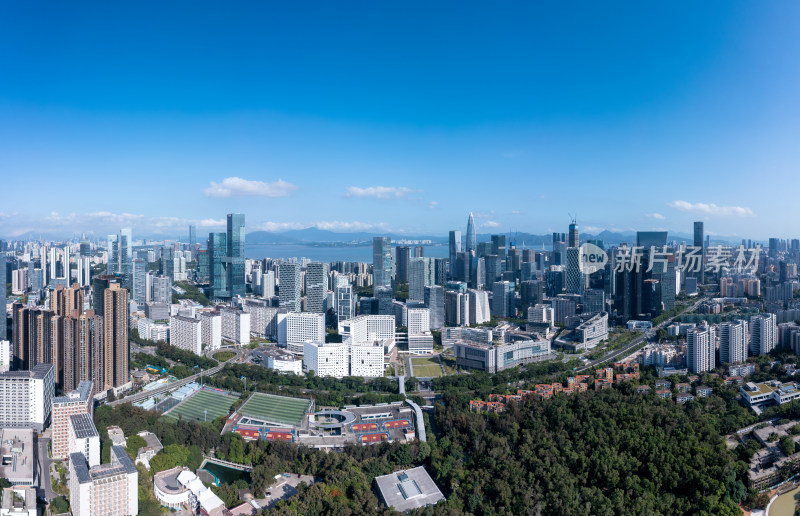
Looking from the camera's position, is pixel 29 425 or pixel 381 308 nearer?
pixel 29 425

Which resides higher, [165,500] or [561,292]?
[561,292]

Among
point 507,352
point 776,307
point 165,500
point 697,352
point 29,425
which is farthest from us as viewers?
point 776,307

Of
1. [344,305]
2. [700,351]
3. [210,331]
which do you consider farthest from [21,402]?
[700,351]

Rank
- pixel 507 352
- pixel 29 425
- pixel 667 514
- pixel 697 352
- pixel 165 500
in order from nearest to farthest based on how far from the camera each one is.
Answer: pixel 667 514 < pixel 165 500 < pixel 29 425 < pixel 697 352 < pixel 507 352

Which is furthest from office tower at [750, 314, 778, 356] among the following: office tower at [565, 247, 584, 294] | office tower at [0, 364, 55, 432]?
office tower at [0, 364, 55, 432]

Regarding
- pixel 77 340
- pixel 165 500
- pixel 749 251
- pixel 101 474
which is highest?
pixel 749 251

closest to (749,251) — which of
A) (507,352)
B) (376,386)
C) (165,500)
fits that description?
(507,352)

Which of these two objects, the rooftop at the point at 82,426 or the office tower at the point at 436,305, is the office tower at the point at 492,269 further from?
the rooftop at the point at 82,426

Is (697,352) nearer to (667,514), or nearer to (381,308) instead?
(667,514)
